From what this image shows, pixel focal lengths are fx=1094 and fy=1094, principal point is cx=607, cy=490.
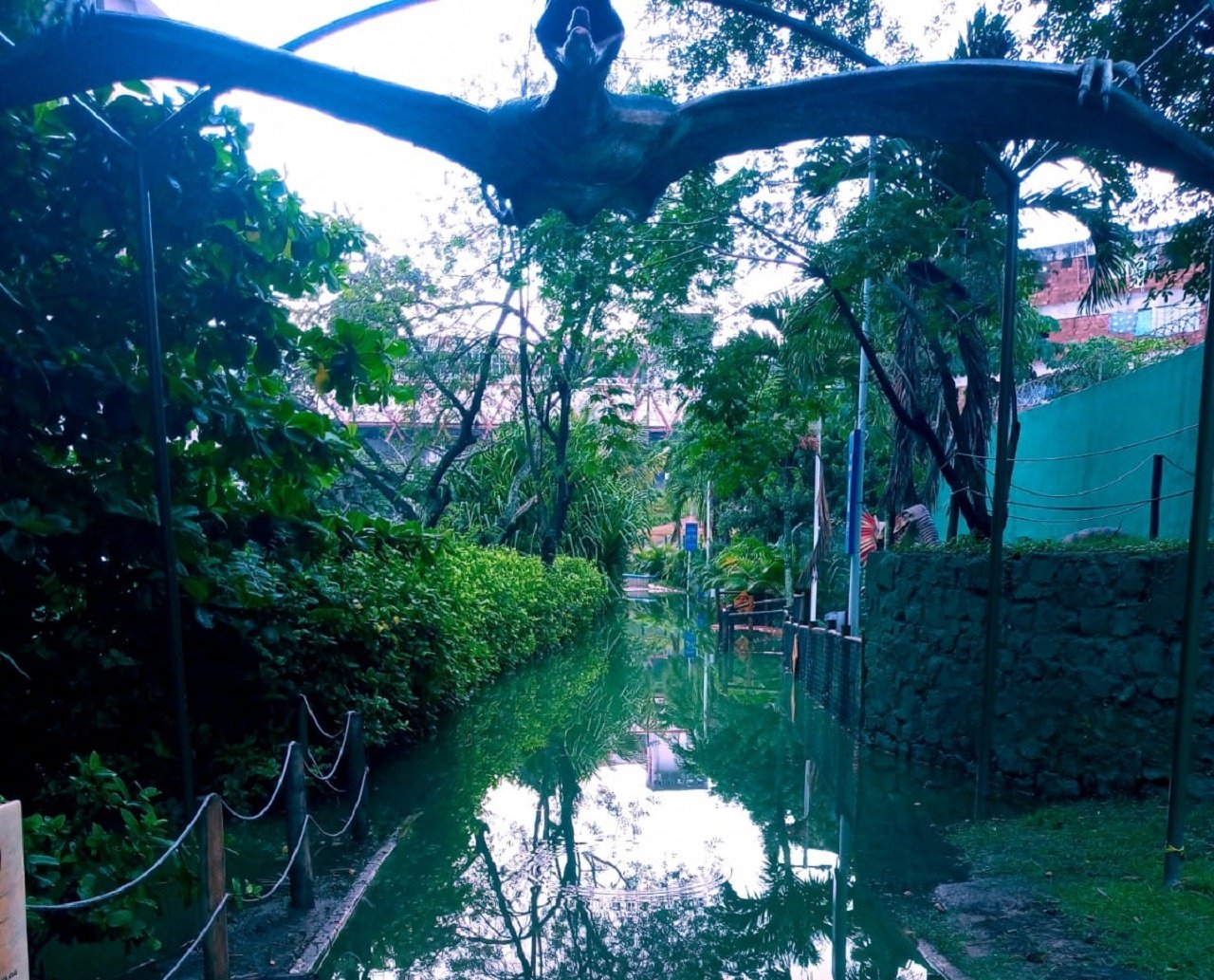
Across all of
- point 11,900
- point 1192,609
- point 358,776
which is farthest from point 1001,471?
point 11,900

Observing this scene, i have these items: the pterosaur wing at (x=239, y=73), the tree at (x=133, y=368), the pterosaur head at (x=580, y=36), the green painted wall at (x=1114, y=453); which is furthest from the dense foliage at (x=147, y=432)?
the green painted wall at (x=1114, y=453)

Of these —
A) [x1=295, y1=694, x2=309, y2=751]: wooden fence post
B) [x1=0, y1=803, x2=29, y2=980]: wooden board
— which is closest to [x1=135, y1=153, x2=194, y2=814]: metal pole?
[x1=0, y1=803, x2=29, y2=980]: wooden board

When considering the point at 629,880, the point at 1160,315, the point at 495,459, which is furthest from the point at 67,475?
the point at 1160,315

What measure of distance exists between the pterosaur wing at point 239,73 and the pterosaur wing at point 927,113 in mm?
682

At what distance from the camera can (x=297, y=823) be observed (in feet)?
19.1

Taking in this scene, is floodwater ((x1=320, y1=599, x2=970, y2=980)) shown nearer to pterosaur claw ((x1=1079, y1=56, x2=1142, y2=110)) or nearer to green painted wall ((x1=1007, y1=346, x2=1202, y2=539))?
green painted wall ((x1=1007, y1=346, x2=1202, y2=539))

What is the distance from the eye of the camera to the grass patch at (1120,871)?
514 centimetres

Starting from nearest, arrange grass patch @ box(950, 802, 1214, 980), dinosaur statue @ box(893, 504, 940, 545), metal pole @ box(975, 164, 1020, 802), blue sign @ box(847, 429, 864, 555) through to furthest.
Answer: grass patch @ box(950, 802, 1214, 980), metal pole @ box(975, 164, 1020, 802), dinosaur statue @ box(893, 504, 940, 545), blue sign @ box(847, 429, 864, 555)

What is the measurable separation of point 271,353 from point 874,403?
47.5ft

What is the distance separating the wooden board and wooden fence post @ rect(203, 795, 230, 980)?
6.48 feet

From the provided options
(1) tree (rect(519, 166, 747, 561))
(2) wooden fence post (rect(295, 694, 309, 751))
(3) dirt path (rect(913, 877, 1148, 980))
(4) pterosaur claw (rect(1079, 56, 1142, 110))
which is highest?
(1) tree (rect(519, 166, 747, 561))

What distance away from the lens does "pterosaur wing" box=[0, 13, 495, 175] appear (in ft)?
10.9

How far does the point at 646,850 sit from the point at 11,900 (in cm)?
576

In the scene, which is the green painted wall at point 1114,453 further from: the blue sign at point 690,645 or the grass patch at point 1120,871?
the blue sign at point 690,645
